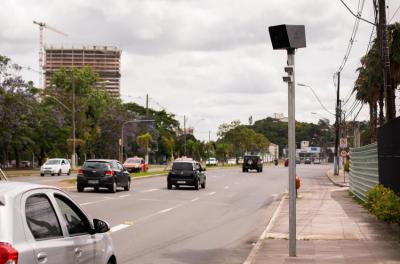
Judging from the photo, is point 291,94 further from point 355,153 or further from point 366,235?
point 355,153

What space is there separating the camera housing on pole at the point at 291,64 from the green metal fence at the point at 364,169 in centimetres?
1103

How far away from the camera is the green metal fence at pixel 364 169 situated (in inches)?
912

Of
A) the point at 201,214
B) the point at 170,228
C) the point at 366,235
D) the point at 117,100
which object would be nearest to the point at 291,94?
the point at 366,235

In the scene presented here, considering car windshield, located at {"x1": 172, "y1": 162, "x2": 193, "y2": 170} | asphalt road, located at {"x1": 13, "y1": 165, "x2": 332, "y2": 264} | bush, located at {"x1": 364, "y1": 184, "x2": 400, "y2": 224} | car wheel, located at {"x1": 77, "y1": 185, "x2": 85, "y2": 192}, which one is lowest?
asphalt road, located at {"x1": 13, "y1": 165, "x2": 332, "y2": 264}

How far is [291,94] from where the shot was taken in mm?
11914

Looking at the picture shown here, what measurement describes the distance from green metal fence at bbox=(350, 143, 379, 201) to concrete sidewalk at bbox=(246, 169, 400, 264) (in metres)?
1.38

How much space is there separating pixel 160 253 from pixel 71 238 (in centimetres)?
698

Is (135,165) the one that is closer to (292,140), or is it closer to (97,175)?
(97,175)

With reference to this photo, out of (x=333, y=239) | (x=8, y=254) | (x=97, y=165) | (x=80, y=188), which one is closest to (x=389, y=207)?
(x=333, y=239)

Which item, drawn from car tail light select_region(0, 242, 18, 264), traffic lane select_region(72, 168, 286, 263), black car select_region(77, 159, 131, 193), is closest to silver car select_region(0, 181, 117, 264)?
car tail light select_region(0, 242, 18, 264)

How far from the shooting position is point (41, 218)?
593cm

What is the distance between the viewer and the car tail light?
5.04 meters

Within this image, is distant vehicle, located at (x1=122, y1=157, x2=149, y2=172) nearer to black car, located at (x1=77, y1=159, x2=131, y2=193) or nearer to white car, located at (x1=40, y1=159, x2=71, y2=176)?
white car, located at (x1=40, y1=159, x2=71, y2=176)

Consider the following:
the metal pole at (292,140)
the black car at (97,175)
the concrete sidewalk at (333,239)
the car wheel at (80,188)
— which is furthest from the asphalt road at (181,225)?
the car wheel at (80,188)
